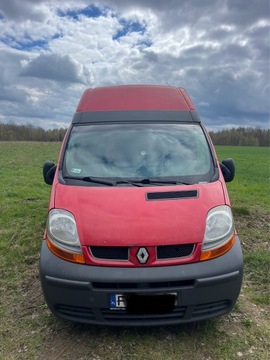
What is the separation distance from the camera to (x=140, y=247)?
110 inches

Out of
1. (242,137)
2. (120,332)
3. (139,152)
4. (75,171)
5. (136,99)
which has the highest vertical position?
(136,99)

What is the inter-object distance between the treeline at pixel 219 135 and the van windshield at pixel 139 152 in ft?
203

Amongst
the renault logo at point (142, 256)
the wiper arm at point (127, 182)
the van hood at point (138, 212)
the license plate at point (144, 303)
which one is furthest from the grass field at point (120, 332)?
the wiper arm at point (127, 182)

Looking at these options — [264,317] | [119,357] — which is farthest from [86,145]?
[264,317]

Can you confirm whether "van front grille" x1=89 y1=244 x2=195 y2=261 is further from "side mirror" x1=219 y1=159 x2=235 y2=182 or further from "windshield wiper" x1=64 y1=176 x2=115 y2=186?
"side mirror" x1=219 y1=159 x2=235 y2=182

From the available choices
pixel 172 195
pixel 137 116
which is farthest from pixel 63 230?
pixel 137 116

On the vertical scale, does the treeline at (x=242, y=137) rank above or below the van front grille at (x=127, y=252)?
below

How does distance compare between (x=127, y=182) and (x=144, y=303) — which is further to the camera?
(x=127, y=182)

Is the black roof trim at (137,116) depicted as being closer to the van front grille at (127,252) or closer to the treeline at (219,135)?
the van front grille at (127,252)

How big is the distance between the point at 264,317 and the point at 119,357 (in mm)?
1545

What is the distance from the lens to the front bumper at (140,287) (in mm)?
2732

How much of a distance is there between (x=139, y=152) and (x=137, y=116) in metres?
0.60

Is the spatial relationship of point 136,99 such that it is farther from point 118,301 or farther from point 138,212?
point 118,301

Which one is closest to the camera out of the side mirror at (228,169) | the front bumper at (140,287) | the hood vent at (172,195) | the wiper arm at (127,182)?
the front bumper at (140,287)
